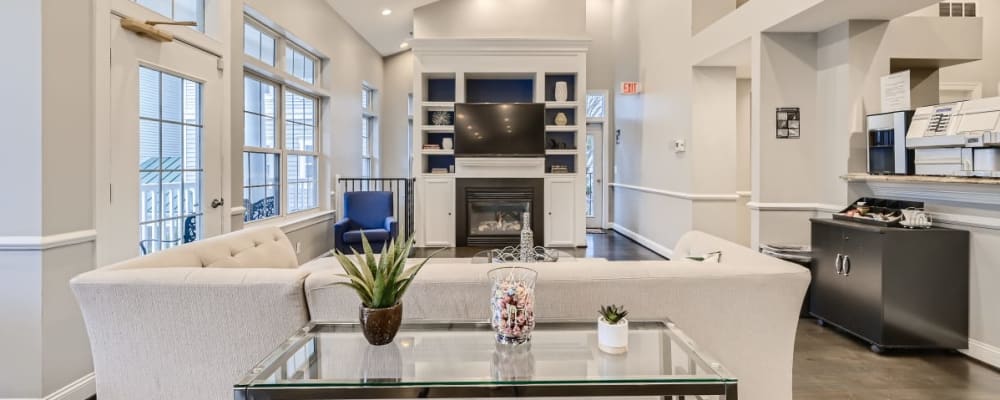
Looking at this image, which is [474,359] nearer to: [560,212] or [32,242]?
[32,242]

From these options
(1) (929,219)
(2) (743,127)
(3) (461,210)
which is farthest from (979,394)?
(3) (461,210)

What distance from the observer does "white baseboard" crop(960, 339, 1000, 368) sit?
3024 mm

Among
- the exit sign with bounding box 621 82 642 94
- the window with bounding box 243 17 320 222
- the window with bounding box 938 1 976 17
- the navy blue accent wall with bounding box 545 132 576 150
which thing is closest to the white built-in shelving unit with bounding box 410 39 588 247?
the navy blue accent wall with bounding box 545 132 576 150

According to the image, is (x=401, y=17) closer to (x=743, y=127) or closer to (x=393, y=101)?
(x=393, y=101)

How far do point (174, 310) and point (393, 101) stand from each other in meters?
7.62

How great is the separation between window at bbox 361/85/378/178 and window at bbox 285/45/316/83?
6.55ft

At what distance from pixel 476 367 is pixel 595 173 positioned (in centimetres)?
848

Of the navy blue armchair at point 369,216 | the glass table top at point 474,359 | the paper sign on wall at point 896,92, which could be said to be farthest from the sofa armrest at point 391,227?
the paper sign on wall at point 896,92

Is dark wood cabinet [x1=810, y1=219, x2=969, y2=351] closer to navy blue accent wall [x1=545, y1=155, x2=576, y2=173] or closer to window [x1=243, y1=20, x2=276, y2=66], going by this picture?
navy blue accent wall [x1=545, y1=155, x2=576, y2=173]

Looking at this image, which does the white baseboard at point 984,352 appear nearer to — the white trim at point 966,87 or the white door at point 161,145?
the white trim at point 966,87

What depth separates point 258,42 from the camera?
15.5 feet

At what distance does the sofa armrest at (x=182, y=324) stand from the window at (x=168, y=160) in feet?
4.70

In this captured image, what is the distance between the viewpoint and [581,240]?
7.21 metres

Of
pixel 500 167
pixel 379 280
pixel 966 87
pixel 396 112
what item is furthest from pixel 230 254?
pixel 966 87
